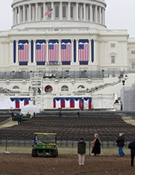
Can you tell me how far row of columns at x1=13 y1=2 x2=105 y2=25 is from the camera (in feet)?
502

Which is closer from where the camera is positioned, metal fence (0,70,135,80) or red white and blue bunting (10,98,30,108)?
red white and blue bunting (10,98,30,108)

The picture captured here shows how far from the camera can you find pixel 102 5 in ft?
529

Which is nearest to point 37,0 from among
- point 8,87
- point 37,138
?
point 8,87

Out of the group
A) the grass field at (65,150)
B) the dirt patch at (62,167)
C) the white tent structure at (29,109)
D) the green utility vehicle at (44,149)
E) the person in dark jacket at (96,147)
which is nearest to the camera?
the dirt patch at (62,167)

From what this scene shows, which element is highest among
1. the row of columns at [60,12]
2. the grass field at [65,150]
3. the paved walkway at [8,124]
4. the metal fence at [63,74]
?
the row of columns at [60,12]

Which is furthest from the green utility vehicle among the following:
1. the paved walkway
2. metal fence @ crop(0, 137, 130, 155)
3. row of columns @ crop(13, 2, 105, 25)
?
row of columns @ crop(13, 2, 105, 25)

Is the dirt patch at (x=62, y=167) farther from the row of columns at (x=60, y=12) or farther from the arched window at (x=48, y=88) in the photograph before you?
the row of columns at (x=60, y=12)

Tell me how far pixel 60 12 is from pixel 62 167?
425ft

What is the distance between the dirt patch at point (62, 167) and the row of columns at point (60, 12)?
125212mm

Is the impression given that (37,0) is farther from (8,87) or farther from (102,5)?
(8,87)

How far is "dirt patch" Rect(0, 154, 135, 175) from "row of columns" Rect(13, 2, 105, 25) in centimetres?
12521

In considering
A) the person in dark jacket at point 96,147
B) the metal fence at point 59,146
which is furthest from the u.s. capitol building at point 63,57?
the person in dark jacket at point 96,147

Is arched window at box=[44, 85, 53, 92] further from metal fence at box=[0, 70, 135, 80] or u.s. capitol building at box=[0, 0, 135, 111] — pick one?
metal fence at box=[0, 70, 135, 80]

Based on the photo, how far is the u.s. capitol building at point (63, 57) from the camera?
10238cm
